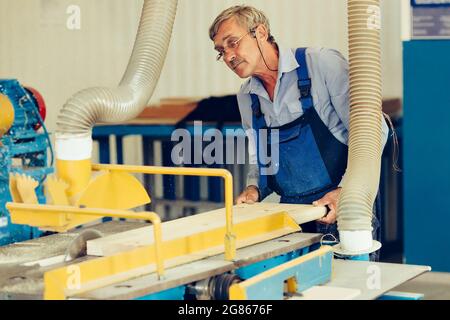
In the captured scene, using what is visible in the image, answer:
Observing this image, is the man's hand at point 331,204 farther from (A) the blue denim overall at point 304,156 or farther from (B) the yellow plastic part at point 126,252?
(A) the blue denim overall at point 304,156

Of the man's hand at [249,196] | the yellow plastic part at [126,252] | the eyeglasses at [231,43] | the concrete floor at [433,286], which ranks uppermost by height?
the eyeglasses at [231,43]

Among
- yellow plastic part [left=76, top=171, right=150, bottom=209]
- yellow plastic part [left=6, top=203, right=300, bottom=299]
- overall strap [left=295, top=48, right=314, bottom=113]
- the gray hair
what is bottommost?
yellow plastic part [left=6, top=203, right=300, bottom=299]

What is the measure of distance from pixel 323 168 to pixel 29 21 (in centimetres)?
342

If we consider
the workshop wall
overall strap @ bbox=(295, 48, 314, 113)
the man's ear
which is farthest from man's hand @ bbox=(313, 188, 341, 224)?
the workshop wall

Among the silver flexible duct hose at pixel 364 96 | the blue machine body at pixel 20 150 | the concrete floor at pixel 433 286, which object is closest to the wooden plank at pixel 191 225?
the silver flexible duct hose at pixel 364 96

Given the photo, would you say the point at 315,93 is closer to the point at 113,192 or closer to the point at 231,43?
the point at 231,43

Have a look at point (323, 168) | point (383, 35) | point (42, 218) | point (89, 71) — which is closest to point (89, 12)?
point (89, 71)

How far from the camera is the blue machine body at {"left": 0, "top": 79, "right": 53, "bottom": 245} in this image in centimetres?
375

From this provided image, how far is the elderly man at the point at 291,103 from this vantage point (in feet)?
12.2

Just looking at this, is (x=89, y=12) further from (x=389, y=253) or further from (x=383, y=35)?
(x=389, y=253)

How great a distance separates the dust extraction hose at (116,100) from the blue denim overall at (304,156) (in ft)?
2.28

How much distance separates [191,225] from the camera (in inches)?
118

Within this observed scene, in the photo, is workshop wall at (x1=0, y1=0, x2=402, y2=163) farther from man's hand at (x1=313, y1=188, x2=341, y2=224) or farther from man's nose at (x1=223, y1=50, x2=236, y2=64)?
man's hand at (x1=313, y1=188, x2=341, y2=224)

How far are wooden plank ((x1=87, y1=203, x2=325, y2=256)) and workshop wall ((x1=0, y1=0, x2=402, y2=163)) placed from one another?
2807 mm
